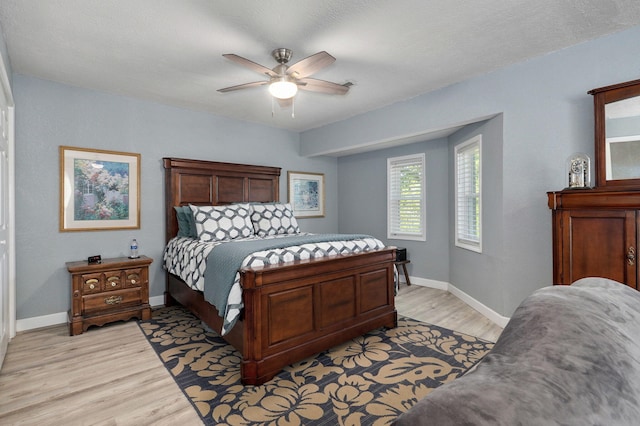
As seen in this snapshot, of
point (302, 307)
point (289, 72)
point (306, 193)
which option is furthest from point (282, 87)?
point (306, 193)

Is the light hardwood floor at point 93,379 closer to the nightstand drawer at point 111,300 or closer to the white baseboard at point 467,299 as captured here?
the white baseboard at point 467,299

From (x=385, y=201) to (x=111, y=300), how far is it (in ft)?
13.3

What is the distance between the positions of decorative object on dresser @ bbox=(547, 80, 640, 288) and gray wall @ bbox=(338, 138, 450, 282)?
7.11 ft

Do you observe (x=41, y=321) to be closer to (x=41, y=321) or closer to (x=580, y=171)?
(x=41, y=321)

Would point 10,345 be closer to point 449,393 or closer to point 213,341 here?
point 213,341

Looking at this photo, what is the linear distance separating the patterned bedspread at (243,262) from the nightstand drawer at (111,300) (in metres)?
0.47

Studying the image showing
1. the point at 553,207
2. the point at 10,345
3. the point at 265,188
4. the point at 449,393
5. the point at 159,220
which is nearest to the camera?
the point at 449,393

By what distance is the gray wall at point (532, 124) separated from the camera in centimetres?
263

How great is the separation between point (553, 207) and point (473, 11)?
1.54 m

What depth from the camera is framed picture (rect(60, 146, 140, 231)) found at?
346 cm

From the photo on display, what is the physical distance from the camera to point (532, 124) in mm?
2961

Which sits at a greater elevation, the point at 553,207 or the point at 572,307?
the point at 553,207

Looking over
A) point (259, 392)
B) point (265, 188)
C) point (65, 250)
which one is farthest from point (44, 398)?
point (265, 188)

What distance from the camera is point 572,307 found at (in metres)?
0.72
